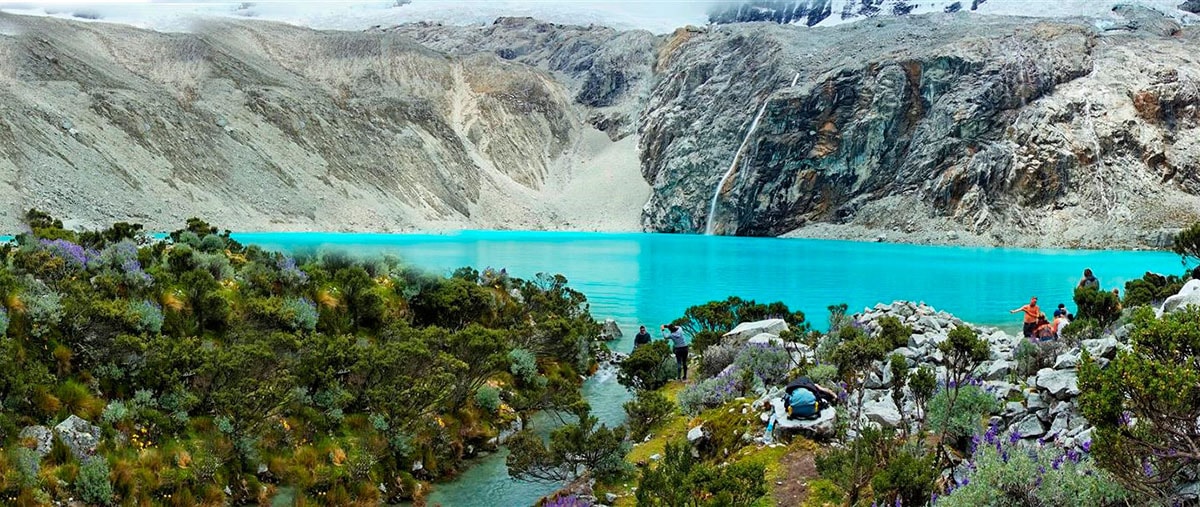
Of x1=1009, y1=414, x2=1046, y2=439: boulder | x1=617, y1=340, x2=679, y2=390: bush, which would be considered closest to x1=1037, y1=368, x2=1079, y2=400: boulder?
x1=1009, y1=414, x2=1046, y2=439: boulder

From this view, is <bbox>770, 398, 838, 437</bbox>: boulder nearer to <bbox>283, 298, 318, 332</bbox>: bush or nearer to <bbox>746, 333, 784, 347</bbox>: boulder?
<bbox>746, 333, 784, 347</bbox>: boulder

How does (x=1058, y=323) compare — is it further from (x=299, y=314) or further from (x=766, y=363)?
(x=299, y=314)

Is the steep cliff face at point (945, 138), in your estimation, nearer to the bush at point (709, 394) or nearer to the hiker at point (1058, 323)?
the hiker at point (1058, 323)

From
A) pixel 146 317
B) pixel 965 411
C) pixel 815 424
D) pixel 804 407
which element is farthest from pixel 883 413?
pixel 146 317

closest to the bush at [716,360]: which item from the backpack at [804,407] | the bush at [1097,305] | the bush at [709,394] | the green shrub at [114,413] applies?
the bush at [709,394]

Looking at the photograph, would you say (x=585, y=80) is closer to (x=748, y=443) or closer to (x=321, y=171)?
(x=321, y=171)

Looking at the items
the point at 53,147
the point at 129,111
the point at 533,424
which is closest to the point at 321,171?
the point at 129,111
